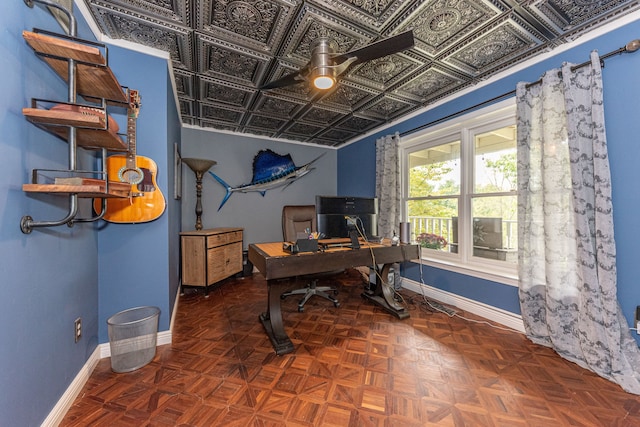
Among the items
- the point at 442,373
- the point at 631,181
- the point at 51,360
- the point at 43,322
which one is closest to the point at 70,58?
the point at 43,322

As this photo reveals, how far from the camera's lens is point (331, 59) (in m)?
1.56

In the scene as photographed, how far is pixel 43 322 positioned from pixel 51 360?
0.72 ft

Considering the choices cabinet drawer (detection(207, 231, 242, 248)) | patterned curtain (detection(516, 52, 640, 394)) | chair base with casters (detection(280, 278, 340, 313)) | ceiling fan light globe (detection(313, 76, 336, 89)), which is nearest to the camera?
patterned curtain (detection(516, 52, 640, 394))

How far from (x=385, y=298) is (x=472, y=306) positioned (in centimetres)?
87

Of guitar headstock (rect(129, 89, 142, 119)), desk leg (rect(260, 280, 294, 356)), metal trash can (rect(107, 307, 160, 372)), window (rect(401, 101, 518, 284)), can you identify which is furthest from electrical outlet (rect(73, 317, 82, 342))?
window (rect(401, 101, 518, 284))

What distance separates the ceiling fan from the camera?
1.40 m

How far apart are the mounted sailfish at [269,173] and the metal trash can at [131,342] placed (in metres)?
2.36

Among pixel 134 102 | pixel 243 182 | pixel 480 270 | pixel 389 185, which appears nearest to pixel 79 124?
pixel 134 102

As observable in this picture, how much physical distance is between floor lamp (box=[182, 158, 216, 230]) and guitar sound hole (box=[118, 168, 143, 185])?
1.73 meters

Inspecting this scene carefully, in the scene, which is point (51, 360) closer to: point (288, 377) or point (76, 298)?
point (76, 298)

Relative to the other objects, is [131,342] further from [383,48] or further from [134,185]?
[383,48]

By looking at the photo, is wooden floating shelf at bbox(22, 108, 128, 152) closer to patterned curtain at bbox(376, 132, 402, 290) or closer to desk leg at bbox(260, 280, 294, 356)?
desk leg at bbox(260, 280, 294, 356)

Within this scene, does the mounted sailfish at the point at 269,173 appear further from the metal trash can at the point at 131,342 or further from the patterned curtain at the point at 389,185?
the metal trash can at the point at 131,342

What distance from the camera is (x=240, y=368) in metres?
1.57
